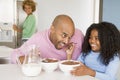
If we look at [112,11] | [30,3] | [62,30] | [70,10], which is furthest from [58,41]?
[70,10]

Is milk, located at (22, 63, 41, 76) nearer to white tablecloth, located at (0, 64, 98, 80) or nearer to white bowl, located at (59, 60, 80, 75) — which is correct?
white tablecloth, located at (0, 64, 98, 80)

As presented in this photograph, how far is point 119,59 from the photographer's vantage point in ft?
4.99

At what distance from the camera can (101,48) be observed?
1599 mm

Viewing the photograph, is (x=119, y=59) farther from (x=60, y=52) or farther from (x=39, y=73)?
(x=39, y=73)

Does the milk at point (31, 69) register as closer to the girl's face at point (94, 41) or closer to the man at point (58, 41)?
the man at point (58, 41)

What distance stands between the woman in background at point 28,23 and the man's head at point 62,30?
2.29m

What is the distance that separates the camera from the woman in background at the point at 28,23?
152 inches

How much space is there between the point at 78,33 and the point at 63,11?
3.06m

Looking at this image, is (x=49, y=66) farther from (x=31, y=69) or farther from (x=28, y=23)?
(x=28, y=23)

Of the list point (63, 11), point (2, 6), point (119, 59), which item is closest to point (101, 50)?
point (119, 59)

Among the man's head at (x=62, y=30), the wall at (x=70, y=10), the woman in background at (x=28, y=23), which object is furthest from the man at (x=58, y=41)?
the wall at (x=70, y=10)

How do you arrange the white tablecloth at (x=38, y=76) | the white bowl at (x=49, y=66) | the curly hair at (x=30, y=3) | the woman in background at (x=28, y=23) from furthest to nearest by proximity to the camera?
the curly hair at (x=30, y=3)
the woman in background at (x=28, y=23)
the white bowl at (x=49, y=66)
the white tablecloth at (x=38, y=76)

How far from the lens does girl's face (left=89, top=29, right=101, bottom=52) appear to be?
1609 mm

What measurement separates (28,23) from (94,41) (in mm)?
2356
